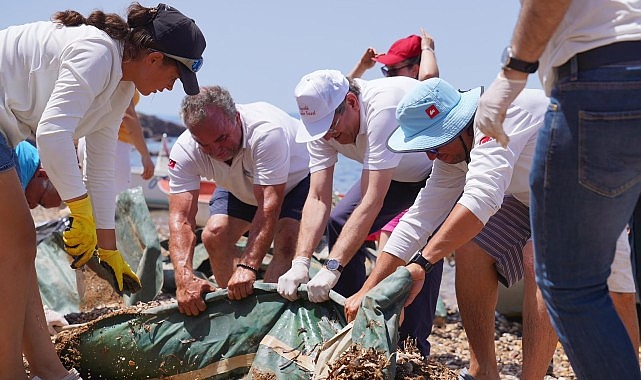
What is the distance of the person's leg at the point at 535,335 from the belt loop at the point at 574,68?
4.98ft

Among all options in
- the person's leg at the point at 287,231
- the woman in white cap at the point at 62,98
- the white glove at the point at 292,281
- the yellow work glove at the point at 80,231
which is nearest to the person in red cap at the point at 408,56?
the person's leg at the point at 287,231

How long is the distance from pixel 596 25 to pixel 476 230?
4.18 ft

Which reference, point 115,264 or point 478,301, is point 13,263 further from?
point 478,301

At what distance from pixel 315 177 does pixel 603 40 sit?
254cm

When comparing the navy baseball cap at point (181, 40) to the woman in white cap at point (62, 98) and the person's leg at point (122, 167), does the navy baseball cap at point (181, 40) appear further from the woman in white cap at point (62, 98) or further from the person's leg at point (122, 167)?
the person's leg at point (122, 167)

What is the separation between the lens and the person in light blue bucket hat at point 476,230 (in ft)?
10.6

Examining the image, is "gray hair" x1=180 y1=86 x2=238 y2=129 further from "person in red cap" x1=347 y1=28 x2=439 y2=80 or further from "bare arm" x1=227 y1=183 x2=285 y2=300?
"person in red cap" x1=347 y1=28 x2=439 y2=80

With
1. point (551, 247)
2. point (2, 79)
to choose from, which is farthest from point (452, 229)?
point (2, 79)

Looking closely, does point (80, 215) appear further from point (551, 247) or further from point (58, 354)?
point (551, 247)

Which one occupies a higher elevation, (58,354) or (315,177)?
(315,177)

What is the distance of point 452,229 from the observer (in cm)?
310

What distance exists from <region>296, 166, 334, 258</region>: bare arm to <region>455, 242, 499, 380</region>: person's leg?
2.66 feet

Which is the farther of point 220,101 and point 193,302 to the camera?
point 220,101

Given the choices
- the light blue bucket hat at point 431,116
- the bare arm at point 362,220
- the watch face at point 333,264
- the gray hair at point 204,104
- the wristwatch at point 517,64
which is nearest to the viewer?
the wristwatch at point 517,64
